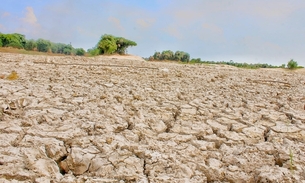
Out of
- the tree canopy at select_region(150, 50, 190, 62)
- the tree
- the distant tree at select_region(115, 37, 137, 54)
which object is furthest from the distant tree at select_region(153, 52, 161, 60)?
the tree

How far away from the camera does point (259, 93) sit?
3910 mm

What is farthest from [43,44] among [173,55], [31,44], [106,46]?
[173,55]

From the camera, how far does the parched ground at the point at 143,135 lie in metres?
1.70

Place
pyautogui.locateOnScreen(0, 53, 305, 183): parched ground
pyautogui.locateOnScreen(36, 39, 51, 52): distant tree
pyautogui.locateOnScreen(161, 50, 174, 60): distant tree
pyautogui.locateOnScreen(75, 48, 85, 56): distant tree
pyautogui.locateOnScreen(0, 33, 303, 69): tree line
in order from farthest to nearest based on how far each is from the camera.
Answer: pyautogui.locateOnScreen(36, 39, 51, 52): distant tree < pyautogui.locateOnScreen(75, 48, 85, 56): distant tree < pyautogui.locateOnScreen(161, 50, 174, 60): distant tree < pyautogui.locateOnScreen(0, 33, 303, 69): tree line < pyautogui.locateOnScreen(0, 53, 305, 183): parched ground

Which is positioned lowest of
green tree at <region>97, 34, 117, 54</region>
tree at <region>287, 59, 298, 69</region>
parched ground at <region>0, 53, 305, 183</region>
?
parched ground at <region>0, 53, 305, 183</region>

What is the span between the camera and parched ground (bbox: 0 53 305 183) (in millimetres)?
1701

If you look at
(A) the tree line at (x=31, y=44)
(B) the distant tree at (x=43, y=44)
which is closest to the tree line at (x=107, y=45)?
(A) the tree line at (x=31, y=44)

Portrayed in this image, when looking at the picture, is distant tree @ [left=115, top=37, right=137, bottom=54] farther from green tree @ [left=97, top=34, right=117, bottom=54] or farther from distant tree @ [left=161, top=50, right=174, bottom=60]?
distant tree @ [left=161, top=50, right=174, bottom=60]

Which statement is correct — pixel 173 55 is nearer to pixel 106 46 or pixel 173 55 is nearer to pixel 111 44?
pixel 111 44

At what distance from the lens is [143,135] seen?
2201 mm

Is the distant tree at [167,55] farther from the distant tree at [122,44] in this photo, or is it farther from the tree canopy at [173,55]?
the distant tree at [122,44]

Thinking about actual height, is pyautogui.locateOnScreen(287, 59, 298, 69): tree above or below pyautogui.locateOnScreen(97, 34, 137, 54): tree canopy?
below

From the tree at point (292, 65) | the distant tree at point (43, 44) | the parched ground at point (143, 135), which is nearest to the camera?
the parched ground at point (143, 135)

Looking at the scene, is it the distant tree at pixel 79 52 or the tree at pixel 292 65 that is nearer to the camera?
the tree at pixel 292 65
